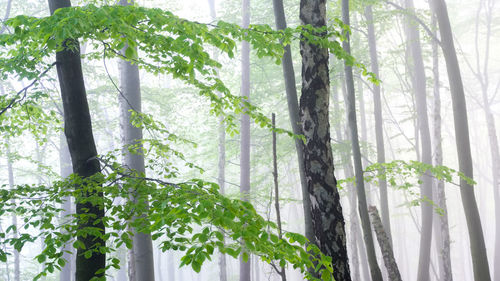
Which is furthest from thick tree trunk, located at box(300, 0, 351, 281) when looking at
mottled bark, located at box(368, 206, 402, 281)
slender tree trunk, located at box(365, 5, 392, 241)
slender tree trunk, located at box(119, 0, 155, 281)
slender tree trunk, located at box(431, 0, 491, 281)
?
slender tree trunk, located at box(365, 5, 392, 241)

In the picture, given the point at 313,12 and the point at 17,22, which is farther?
the point at 313,12

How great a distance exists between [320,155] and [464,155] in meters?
5.35

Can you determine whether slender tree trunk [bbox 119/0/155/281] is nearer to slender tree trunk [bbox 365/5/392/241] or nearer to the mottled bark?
the mottled bark

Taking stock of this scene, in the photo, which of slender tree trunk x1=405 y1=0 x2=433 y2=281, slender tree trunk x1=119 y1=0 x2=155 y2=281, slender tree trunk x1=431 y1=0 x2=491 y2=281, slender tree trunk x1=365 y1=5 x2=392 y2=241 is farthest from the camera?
slender tree trunk x1=405 y1=0 x2=433 y2=281

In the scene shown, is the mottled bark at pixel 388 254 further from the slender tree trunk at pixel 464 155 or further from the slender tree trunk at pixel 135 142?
the slender tree trunk at pixel 135 142

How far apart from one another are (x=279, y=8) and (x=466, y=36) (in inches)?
1264

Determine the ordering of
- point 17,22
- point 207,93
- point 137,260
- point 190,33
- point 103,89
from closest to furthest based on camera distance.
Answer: point 17,22, point 190,33, point 207,93, point 137,260, point 103,89

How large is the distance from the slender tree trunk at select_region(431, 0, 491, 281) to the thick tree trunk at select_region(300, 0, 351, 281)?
497 centimetres

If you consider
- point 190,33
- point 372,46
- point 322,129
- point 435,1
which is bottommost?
point 322,129

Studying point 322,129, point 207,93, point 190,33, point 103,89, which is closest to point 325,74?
point 322,129

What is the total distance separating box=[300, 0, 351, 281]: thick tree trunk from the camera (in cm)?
449

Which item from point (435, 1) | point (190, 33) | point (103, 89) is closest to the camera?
point (190, 33)

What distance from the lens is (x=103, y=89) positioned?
50.0 ft

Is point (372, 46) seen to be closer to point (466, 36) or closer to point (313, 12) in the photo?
point (313, 12)
